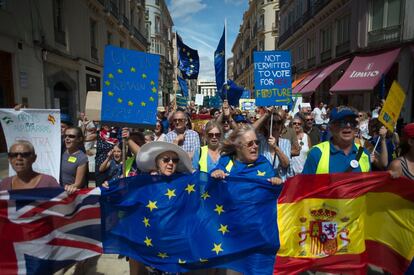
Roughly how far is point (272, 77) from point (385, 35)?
517 inches

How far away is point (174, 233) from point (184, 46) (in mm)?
7710

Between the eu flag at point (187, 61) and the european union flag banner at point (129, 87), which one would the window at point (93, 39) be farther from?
the european union flag banner at point (129, 87)

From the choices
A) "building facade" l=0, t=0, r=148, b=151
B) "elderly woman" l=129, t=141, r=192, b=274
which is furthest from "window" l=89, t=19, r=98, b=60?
"elderly woman" l=129, t=141, r=192, b=274

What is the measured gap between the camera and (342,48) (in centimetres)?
1908

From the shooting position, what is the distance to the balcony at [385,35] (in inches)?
555

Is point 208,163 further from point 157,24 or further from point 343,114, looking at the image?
point 157,24

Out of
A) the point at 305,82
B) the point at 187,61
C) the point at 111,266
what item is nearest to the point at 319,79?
the point at 305,82

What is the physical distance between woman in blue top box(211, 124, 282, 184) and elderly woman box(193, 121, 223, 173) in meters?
0.48

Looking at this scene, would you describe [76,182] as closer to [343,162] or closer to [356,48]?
[343,162]

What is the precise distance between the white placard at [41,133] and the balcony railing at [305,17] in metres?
21.7

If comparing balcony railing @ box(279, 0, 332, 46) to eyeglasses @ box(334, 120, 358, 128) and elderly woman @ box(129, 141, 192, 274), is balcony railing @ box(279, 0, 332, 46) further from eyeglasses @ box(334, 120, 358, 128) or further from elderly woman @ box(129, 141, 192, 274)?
elderly woman @ box(129, 141, 192, 274)

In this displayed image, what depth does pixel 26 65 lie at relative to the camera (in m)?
11.5

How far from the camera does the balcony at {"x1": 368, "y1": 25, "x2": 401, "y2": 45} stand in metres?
14.1

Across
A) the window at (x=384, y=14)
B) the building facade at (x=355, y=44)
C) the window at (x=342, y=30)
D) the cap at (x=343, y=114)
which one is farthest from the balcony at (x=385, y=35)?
the cap at (x=343, y=114)
